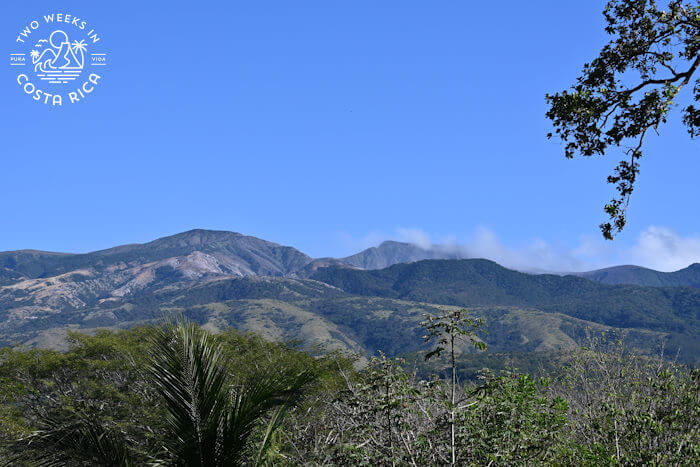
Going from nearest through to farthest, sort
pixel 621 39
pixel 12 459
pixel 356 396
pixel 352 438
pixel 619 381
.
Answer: pixel 12 459 → pixel 621 39 → pixel 356 396 → pixel 352 438 → pixel 619 381

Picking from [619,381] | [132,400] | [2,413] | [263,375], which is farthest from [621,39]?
[2,413]

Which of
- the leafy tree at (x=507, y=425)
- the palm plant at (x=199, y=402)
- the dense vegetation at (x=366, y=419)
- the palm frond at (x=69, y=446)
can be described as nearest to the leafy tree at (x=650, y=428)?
the dense vegetation at (x=366, y=419)

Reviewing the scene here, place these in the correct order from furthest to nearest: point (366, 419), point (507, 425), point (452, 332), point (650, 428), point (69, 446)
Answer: point (366, 419) → point (650, 428) → point (507, 425) → point (452, 332) → point (69, 446)

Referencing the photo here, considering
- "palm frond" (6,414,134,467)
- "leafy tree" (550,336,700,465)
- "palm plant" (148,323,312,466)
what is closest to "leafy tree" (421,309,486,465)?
"leafy tree" (550,336,700,465)

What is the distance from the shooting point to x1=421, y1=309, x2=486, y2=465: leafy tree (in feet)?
27.8

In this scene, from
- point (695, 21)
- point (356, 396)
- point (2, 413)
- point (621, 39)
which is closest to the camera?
point (695, 21)

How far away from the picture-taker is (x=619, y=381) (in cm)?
1466

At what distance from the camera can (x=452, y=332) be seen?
873 cm

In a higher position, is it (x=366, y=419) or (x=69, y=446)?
(x=69, y=446)

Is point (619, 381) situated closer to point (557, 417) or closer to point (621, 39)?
point (557, 417)

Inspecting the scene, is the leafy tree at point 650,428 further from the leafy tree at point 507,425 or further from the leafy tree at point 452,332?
the leafy tree at point 452,332

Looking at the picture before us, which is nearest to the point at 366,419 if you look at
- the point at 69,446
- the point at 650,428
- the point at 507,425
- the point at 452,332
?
the point at 507,425

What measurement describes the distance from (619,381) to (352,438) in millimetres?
7164

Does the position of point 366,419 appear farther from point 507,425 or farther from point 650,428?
point 650,428
